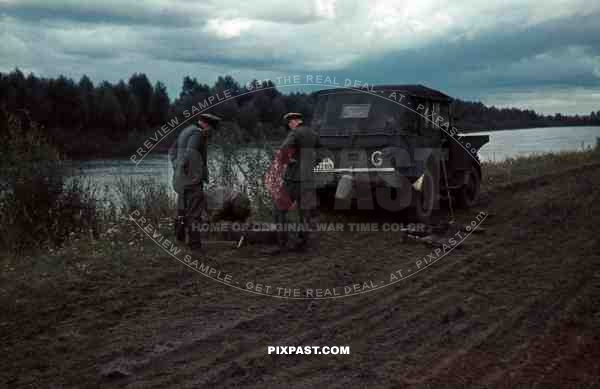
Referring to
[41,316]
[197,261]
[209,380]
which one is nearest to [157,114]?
[197,261]

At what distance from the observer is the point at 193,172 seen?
8.89m

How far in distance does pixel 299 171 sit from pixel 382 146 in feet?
8.01

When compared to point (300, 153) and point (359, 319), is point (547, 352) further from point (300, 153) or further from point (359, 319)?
point (300, 153)

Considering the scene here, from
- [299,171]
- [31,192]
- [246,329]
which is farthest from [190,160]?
[246,329]

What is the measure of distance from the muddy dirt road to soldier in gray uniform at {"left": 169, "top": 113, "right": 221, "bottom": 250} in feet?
1.51

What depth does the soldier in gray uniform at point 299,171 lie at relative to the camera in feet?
30.4

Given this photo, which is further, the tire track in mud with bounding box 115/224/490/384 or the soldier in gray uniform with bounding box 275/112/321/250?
the soldier in gray uniform with bounding box 275/112/321/250

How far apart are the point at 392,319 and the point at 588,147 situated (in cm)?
2779

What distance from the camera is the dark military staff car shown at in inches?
432

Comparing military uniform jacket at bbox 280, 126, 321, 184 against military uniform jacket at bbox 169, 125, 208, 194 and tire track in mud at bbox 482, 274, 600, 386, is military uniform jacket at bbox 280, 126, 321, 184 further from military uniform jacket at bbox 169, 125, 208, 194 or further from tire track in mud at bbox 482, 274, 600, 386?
tire track in mud at bbox 482, 274, 600, 386

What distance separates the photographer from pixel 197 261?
27.8 ft

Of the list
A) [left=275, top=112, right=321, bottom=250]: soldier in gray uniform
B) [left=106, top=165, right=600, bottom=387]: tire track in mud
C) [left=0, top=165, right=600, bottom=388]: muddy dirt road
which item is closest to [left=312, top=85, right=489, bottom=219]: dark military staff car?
[left=275, top=112, right=321, bottom=250]: soldier in gray uniform

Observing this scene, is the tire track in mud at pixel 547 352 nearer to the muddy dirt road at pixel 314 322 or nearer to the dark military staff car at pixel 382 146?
the muddy dirt road at pixel 314 322

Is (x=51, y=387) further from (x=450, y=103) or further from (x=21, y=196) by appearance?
(x=450, y=103)
